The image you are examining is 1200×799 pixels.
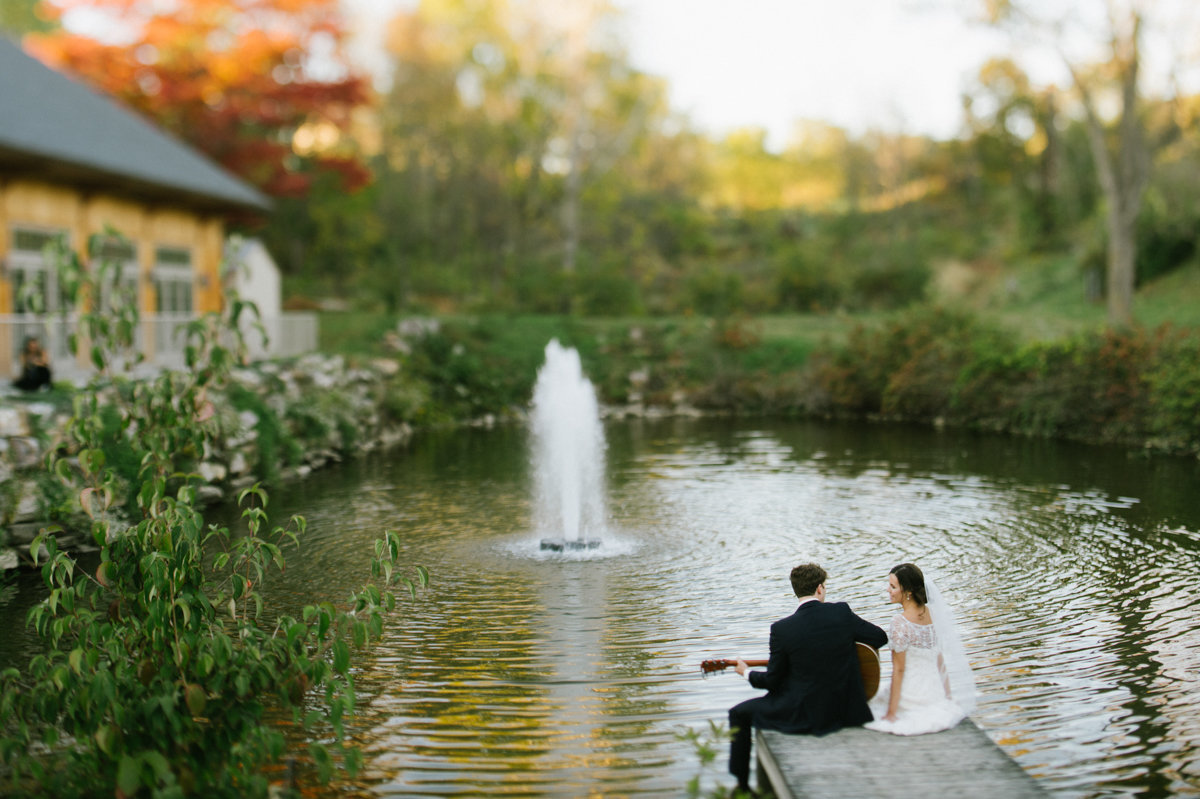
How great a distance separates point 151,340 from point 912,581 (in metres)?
18.7

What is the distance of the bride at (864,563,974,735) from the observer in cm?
644

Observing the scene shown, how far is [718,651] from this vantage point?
8656mm

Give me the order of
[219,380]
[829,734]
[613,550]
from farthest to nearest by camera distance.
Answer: [613,550] < [219,380] < [829,734]

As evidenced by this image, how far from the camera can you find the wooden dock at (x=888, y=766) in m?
5.61

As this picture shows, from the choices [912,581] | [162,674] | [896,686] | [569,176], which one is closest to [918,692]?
[896,686]

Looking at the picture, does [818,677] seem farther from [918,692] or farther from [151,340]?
[151,340]

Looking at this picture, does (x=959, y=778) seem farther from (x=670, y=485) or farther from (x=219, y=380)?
(x=670, y=485)

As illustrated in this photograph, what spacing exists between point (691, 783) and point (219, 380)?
436 centimetres

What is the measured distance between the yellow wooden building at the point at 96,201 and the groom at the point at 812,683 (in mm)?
13213

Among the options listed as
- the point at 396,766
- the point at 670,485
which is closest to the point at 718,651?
the point at 396,766

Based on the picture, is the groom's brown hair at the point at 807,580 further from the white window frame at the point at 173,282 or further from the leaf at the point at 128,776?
the white window frame at the point at 173,282

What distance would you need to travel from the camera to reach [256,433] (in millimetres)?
17875

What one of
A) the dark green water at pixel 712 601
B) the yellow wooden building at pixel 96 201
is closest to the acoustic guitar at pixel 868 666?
the dark green water at pixel 712 601

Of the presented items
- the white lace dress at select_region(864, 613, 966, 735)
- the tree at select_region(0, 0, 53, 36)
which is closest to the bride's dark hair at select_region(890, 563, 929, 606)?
the white lace dress at select_region(864, 613, 966, 735)
